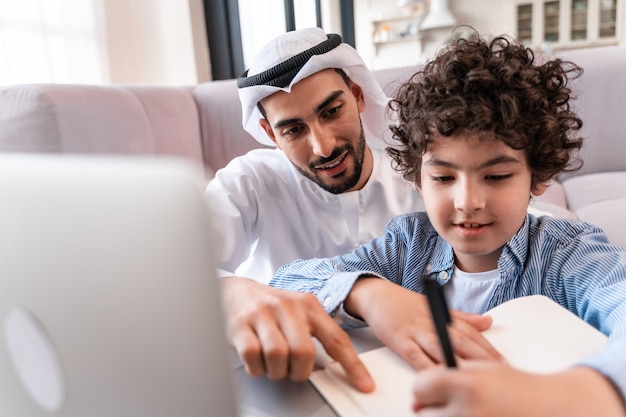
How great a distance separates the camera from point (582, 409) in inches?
15.8

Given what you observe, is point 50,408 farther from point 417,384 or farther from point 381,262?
point 381,262

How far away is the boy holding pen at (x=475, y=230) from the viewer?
25.3 inches

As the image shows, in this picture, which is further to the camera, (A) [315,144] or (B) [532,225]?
(A) [315,144]

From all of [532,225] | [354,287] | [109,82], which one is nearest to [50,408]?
[354,287]

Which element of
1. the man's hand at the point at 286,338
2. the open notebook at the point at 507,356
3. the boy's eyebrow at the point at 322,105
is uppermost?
the boy's eyebrow at the point at 322,105

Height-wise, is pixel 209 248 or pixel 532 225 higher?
pixel 209 248

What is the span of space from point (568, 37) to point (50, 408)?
7.94 m

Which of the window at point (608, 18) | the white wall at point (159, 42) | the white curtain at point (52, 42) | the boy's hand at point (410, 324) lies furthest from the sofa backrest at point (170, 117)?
the window at point (608, 18)

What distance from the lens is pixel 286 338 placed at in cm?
53

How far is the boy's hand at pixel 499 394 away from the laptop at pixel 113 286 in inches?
5.8

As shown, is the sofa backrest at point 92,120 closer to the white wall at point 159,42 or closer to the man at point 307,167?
the man at point 307,167

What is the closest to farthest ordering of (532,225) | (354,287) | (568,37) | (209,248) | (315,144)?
(209,248), (354,287), (532,225), (315,144), (568,37)

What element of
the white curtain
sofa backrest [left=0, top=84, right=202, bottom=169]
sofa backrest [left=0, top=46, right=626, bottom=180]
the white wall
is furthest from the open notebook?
the white wall

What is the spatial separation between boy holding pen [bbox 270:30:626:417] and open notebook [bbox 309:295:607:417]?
2 cm
